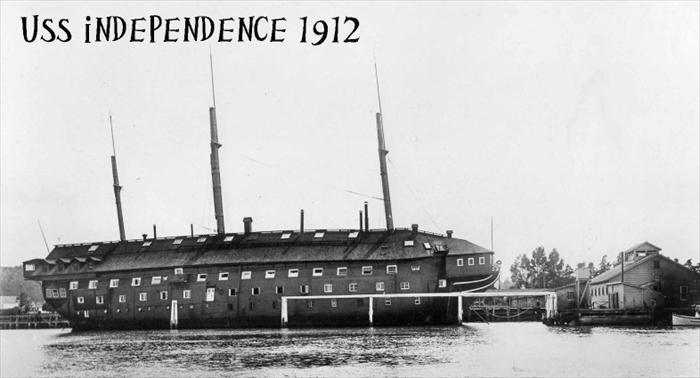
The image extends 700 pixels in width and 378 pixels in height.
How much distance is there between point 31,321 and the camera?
74.8 metres

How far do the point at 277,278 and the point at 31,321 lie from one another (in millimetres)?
37348

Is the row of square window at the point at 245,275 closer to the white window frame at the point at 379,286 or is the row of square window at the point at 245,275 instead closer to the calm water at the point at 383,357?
the white window frame at the point at 379,286

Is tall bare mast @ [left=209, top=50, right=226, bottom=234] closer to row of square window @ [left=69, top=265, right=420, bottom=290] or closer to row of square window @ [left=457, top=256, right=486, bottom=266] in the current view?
row of square window @ [left=69, top=265, right=420, bottom=290]

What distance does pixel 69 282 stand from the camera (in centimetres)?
5672

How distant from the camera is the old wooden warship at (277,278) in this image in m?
48.2

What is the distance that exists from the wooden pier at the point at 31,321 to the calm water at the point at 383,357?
40.6 meters

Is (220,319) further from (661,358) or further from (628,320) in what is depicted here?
(661,358)

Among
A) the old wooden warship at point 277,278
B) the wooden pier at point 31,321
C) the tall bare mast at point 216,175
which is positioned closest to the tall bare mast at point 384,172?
the old wooden warship at point 277,278

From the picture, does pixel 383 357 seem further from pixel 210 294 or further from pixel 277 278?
pixel 210 294

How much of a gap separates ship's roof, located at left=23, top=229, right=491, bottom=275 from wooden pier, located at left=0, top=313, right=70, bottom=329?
18311 millimetres

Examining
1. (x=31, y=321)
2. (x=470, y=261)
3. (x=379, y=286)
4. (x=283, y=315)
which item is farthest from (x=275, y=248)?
(x=31, y=321)

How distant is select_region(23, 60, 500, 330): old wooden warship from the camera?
1896 inches

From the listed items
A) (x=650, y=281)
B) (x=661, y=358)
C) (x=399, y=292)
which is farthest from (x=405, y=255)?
(x=661, y=358)

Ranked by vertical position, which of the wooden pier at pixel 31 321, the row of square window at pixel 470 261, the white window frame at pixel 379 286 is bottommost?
the wooden pier at pixel 31 321
